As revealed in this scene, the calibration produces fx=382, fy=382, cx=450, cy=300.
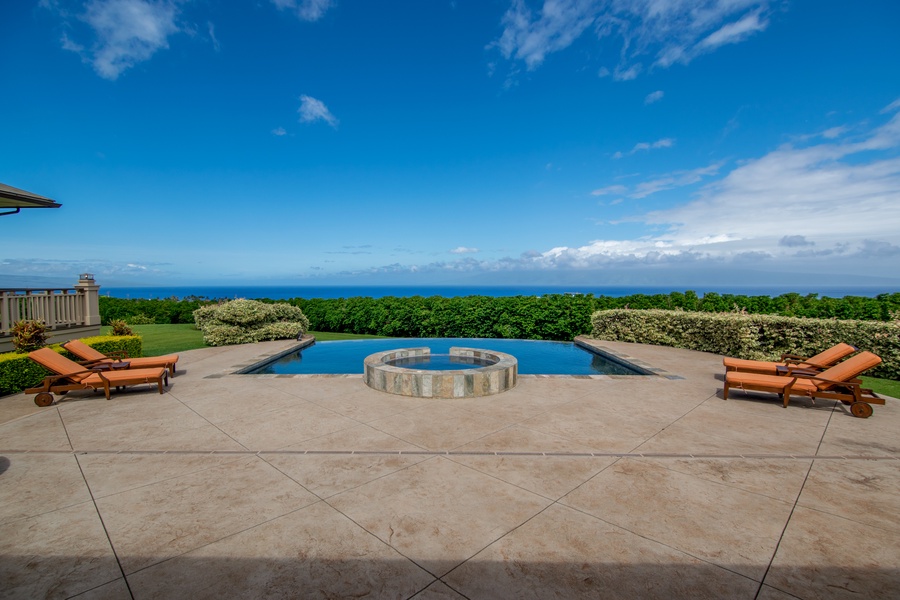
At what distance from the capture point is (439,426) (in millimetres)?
5617

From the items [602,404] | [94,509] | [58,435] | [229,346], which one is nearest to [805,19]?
[602,404]

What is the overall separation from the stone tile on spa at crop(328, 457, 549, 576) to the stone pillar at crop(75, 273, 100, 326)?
13.2 m

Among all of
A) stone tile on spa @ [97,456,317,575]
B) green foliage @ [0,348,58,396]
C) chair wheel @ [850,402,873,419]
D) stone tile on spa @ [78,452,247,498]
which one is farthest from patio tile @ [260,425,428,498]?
chair wheel @ [850,402,873,419]

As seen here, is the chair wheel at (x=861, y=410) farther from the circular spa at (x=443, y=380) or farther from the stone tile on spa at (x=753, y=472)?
the circular spa at (x=443, y=380)

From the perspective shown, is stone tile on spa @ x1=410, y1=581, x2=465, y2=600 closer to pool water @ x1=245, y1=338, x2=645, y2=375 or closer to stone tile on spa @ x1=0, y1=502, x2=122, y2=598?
stone tile on spa @ x1=0, y1=502, x2=122, y2=598

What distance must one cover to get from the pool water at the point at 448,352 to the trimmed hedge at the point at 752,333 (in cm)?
231

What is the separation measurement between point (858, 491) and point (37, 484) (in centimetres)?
830

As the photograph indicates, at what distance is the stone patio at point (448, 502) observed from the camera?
263cm

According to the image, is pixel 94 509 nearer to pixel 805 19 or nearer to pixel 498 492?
pixel 498 492

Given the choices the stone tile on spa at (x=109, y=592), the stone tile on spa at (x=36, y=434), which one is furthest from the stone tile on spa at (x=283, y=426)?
the stone tile on spa at (x=109, y=592)

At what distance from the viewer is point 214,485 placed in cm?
389

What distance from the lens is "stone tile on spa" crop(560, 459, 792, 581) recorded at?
2926 mm

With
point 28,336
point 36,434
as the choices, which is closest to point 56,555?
point 36,434

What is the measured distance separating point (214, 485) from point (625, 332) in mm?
14014
